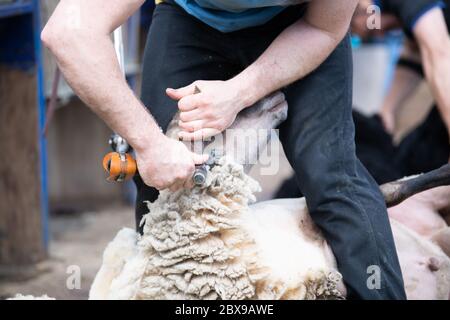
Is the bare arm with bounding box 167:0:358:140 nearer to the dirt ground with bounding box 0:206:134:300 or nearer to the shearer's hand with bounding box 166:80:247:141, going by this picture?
the shearer's hand with bounding box 166:80:247:141

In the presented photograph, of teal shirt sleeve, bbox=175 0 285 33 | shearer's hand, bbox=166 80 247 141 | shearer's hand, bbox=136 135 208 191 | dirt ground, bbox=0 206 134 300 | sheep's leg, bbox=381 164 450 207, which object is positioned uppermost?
teal shirt sleeve, bbox=175 0 285 33

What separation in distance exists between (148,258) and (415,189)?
43.9 inches

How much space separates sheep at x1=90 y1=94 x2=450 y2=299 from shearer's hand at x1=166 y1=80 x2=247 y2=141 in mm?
86

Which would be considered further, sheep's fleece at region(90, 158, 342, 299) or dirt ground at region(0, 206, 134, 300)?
dirt ground at region(0, 206, 134, 300)

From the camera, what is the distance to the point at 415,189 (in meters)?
2.87

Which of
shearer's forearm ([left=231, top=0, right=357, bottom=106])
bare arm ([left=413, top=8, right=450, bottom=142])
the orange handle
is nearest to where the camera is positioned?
the orange handle

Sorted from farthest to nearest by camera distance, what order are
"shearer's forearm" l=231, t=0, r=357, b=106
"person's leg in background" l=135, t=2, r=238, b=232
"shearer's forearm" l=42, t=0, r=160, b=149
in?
"person's leg in background" l=135, t=2, r=238, b=232
"shearer's forearm" l=231, t=0, r=357, b=106
"shearer's forearm" l=42, t=0, r=160, b=149

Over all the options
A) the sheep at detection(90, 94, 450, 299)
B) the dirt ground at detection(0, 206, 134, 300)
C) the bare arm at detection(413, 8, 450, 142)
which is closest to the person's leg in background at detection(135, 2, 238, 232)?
the sheep at detection(90, 94, 450, 299)

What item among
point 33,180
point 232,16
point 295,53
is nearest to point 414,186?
point 295,53

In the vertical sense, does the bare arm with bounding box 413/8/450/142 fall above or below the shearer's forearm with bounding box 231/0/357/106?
above

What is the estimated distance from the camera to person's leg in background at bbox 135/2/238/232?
101 inches

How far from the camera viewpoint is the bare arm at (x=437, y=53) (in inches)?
150

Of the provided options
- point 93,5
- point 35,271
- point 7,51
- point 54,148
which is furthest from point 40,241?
point 93,5
